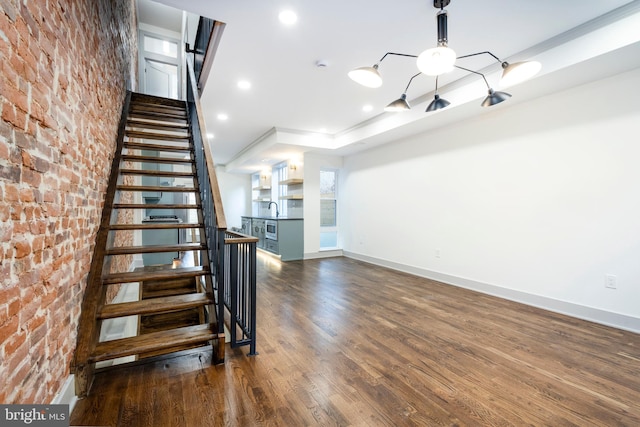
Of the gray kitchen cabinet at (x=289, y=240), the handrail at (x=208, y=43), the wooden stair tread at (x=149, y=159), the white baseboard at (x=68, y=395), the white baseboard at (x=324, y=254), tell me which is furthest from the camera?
the white baseboard at (x=324, y=254)

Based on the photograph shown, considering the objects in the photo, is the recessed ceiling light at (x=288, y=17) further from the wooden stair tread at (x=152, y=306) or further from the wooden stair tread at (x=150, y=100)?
the wooden stair tread at (x=150, y=100)

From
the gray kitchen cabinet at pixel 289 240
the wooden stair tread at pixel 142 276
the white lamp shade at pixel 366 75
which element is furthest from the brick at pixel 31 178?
the gray kitchen cabinet at pixel 289 240

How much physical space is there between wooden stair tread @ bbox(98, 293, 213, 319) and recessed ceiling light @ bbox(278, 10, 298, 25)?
8.10ft

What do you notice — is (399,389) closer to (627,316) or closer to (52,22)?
(627,316)

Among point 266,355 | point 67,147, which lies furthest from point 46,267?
point 266,355

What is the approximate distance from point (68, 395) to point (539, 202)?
462 centimetres

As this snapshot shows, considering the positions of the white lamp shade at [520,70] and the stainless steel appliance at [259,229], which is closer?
the white lamp shade at [520,70]

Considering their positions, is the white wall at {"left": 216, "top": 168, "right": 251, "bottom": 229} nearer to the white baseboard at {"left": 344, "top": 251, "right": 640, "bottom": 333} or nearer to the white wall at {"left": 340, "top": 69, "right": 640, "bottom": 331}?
the white wall at {"left": 340, "top": 69, "right": 640, "bottom": 331}

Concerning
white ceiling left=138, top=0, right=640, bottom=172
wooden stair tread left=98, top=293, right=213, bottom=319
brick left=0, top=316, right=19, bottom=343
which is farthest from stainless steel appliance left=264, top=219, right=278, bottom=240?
brick left=0, top=316, right=19, bottom=343

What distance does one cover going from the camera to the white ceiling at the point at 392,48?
91.5 inches

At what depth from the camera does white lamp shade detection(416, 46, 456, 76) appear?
1814 mm

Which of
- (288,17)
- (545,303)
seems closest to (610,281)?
(545,303)

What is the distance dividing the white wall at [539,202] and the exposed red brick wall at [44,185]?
446cm

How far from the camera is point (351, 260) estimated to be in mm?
6367
